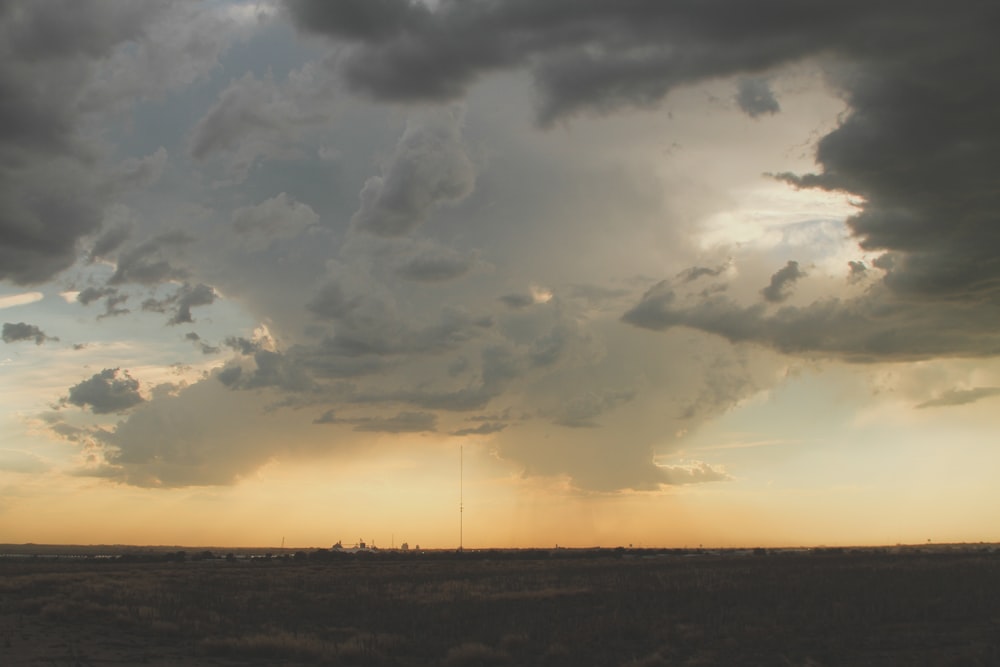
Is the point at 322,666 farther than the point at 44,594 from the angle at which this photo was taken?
No

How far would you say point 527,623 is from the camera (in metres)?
34.2

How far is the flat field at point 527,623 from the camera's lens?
26297 millimetres

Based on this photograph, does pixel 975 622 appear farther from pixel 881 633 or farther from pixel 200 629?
pixel 200 629

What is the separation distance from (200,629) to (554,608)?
52.7 feet

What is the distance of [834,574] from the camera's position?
194 feet

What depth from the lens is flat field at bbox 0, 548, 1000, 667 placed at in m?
26.3

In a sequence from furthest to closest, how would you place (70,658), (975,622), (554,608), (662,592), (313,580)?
1. (313,580)
2. (662,592)
3. (554,608)
4. (975,622)
5. (70,658)

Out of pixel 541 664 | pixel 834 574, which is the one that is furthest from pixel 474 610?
pixel 834 574

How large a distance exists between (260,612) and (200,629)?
792 cm

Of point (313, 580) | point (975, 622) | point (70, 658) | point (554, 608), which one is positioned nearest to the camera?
point (70, 658)

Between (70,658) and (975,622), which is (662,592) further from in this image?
(70,658)

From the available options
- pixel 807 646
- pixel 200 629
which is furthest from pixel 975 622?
pixel 200 629

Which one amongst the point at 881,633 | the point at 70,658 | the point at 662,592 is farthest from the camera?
the point at 662,592

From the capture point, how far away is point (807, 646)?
27328mm
